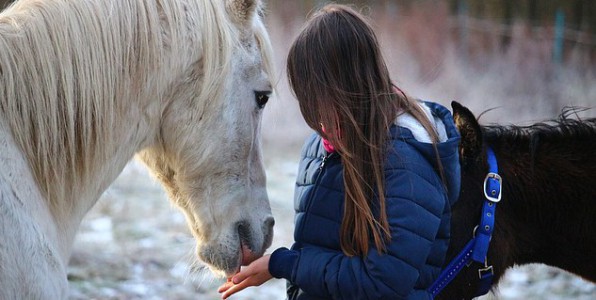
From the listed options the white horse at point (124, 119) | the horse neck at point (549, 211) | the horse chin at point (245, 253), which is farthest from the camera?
the horse neck at point (549, 211)

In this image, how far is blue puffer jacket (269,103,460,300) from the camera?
1.90 metres

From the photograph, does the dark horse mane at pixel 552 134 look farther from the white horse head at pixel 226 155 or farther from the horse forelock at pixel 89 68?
the horse forelock at pixel 89 68

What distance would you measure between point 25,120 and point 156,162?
552 mm

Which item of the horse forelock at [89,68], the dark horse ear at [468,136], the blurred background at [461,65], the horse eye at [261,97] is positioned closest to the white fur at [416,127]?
the dark horse ear at [468,136]

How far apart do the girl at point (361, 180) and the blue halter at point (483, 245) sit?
22 centimetres

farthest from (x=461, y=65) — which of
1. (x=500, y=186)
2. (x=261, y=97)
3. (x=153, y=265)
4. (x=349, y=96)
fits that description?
(x=349, y=96)

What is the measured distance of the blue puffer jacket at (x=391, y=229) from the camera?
1.90m

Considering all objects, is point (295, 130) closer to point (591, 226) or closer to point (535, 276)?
point (535, 276)

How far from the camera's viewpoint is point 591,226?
2.48 meters

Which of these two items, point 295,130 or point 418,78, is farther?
point 295,130

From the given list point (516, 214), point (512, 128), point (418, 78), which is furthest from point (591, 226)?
point (418, 78)

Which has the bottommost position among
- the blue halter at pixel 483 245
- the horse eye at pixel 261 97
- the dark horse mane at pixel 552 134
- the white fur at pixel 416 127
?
the blue halter at pixel 483 245

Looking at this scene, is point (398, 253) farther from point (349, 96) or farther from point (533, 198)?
point (533, 198)

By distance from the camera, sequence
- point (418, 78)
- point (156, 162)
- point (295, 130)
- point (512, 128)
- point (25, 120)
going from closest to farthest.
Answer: point (25, 120) → point (156, 162) → point (512, 128) → point (418, 78) → point (295, 130)
